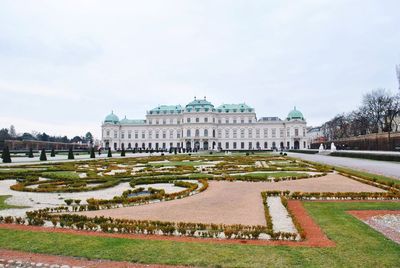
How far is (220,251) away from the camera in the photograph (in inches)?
202

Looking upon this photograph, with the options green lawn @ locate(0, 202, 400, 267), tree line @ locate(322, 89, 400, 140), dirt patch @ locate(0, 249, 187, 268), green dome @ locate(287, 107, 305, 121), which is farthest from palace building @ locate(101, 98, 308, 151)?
dirt patch @ locate(0, 249, 187, 268)

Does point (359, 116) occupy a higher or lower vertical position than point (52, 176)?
higher

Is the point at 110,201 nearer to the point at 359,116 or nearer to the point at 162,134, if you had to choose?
the point at 359,116

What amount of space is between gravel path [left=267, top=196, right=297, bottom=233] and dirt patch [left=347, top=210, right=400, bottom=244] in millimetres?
1589

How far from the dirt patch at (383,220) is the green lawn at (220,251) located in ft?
0.97

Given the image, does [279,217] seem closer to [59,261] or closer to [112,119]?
[59,261]

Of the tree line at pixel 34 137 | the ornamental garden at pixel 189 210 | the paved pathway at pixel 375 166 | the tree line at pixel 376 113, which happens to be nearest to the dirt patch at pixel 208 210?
the ornamental garden at pixel 189 210

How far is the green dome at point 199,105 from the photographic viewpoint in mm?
98938

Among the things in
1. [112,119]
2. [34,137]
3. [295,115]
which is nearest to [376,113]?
[295,115]

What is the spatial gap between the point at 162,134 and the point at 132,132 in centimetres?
1027

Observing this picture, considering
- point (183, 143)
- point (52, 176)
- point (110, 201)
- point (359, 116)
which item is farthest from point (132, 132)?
point (110, 201)

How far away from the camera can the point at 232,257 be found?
4.89 meters

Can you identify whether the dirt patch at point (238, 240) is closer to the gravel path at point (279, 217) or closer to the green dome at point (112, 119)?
the gravel path at point (279, 217)

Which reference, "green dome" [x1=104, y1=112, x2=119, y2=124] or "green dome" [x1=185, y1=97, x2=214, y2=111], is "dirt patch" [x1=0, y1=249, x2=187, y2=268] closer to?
"green dome" [x1=185, y1=97, x2=214, y2=111]
